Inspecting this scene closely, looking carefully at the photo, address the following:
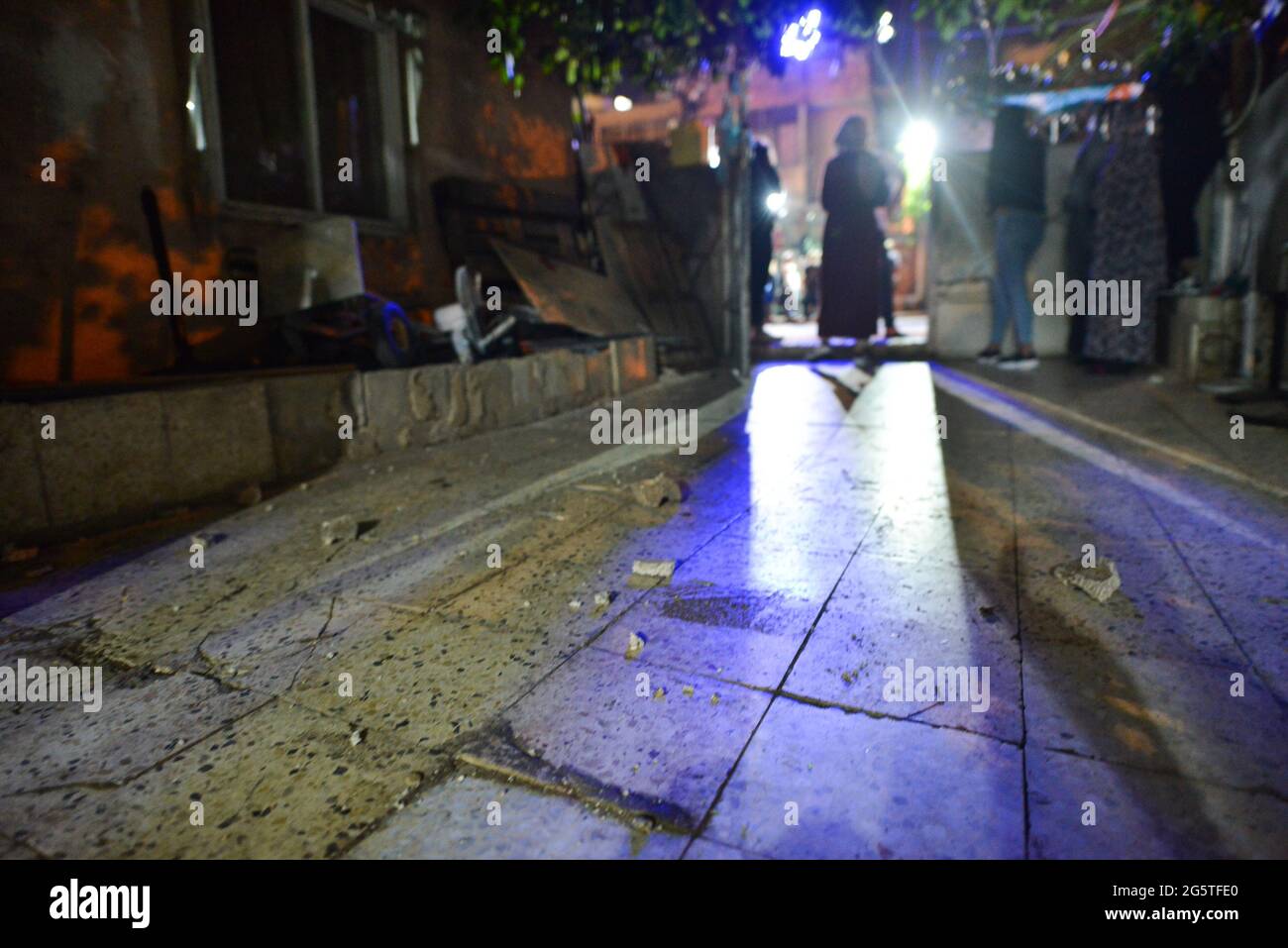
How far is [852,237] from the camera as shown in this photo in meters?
8.11

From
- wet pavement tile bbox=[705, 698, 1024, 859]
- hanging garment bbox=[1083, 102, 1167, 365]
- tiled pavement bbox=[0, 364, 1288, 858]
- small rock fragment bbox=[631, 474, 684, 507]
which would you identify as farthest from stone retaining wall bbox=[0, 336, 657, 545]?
hanging garment bbox=[1083, 102, 1167, 365]

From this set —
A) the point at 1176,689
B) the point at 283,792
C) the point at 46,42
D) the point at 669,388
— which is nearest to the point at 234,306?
the point at 46,42

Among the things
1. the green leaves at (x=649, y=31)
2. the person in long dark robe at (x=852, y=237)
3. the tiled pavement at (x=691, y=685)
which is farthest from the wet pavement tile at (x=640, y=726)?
the person in long dark robe at (x=852, y=237)

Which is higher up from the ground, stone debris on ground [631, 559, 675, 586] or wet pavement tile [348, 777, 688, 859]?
stone debris on ground [631, 559, 675, 586]

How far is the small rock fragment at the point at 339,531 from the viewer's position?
299 centimetres

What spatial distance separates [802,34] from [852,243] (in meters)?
2.23

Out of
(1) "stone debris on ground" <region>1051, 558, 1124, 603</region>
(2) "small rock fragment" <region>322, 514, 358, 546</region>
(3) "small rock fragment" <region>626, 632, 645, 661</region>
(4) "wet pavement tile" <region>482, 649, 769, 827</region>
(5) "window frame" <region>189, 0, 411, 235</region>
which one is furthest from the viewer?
(5) "window frame" <region>189, 0, 411, 235</region>

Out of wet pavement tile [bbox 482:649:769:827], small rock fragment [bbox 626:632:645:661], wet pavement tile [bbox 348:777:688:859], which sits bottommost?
wet pavement tile [bbox 348:777:688:859]

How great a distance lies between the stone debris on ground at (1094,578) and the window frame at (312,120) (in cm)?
546

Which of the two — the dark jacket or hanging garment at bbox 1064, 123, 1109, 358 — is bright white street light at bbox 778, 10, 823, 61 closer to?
the dark jacket

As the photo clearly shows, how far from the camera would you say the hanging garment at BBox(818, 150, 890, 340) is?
26.2 ft

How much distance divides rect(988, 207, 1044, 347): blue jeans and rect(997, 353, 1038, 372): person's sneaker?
0.53 feet

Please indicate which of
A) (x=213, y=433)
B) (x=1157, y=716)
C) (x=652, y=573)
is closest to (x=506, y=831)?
(x=652, y=573)
